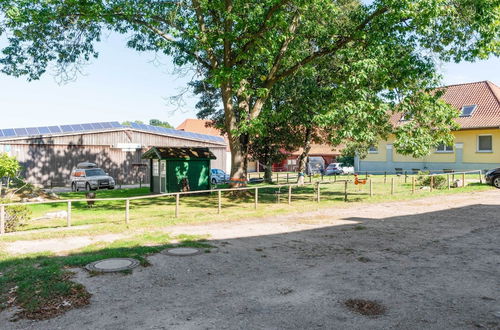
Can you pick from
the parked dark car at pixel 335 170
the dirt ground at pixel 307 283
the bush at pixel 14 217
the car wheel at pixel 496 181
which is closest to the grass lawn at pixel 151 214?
the bush at pixel 14 217

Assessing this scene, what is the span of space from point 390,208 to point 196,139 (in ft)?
81.7

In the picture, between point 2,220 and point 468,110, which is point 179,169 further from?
point 468,110

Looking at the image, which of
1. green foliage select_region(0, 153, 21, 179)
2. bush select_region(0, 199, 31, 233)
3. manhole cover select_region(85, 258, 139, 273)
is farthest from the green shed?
manhole cover select_region(85, 258, 139, 273)

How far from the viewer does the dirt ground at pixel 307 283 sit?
4.89m

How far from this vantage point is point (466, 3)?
47.3ft

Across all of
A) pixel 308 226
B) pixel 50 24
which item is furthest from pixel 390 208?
pixel 50 24

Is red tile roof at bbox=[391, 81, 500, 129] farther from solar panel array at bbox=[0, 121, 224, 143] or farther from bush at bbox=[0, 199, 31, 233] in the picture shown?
bush at bbox=[0, 199, 31, 233]

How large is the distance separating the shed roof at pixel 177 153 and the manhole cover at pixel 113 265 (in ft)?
50.1

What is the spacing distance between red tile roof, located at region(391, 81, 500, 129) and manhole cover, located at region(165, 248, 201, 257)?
28.2m

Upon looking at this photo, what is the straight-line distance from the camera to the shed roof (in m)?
22.7

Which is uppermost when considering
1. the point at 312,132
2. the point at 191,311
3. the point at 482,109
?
the point at 482,109

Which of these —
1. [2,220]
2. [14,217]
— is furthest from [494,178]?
[2,220]

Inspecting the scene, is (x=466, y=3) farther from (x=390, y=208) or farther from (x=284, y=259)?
(x=284, y=259)

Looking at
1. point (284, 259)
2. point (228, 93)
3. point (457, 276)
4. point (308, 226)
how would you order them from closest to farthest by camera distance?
point (457, 276) → point (284, 259) → point (308, 226) → point (228, 93)
